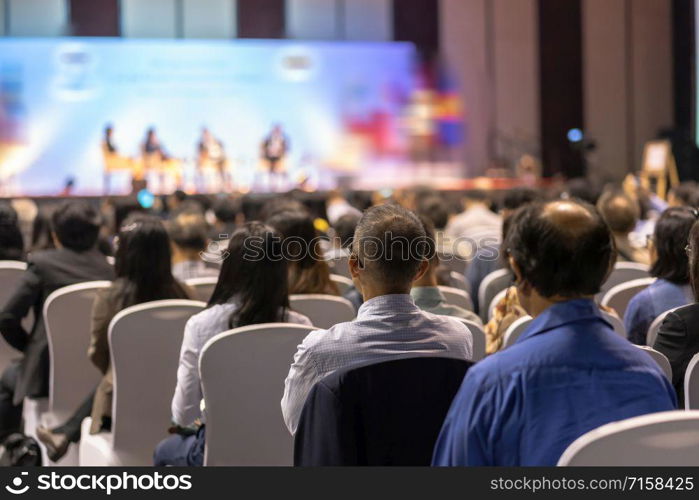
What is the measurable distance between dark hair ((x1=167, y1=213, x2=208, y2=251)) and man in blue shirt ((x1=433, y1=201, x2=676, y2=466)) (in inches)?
121

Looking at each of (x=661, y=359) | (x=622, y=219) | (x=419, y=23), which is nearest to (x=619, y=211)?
(x=622, y=219)

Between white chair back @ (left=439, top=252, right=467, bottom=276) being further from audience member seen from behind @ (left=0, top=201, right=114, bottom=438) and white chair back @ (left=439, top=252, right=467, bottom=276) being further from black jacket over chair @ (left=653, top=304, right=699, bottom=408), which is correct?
black jacket over chair @ (left=653, top=304, right=699, bottom=408)

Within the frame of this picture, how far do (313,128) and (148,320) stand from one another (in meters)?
13.2

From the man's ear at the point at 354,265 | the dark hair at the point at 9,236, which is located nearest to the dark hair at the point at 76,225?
the dark hair at the point at 9,236

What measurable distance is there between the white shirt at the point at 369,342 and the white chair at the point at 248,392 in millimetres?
434

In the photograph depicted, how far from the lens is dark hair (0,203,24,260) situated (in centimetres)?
475

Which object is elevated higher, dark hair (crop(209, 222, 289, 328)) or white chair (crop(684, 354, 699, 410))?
dark hair (crop(209, 222, 289, 328))

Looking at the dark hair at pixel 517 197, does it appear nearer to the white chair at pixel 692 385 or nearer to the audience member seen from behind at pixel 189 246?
the audience member seen from behind at pixel 189 246

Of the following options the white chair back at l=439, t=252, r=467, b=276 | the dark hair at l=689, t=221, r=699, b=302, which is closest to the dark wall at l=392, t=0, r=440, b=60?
the white chair back at l=439, t=252, r=467, b=276

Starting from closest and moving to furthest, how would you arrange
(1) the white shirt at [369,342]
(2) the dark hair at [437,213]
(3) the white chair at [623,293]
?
(1) the white shirt at [369,342], (3) the white chair at [623,293], (2) the dark hair at [437,213]

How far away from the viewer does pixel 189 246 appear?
182 inches

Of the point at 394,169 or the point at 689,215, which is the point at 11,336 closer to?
the point at 689,215

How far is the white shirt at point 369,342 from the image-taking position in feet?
6.81

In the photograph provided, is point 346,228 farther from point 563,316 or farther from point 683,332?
point 563,316
